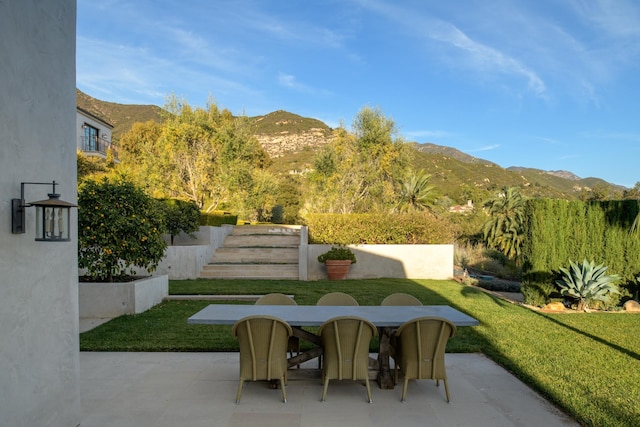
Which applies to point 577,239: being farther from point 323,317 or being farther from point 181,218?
point 181,218

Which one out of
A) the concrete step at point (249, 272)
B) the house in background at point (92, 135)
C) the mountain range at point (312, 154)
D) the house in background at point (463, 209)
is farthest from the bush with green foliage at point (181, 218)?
the mountain range at point (312, 154)

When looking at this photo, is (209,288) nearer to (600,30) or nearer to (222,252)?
(222,252)

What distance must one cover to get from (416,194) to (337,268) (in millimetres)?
9194

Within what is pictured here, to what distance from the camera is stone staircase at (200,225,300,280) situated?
13906 millimetres

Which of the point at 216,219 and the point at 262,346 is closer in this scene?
the point at 262,346

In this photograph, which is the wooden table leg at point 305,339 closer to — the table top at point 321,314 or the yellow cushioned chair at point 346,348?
the table top at point 321,314

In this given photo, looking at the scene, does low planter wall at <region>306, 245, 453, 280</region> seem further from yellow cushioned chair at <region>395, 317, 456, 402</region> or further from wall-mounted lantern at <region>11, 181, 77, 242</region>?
wall-mounted lantern at <region>11, 181, 77, 242</region>

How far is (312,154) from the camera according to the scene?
159 feet

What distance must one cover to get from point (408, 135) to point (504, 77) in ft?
16.1

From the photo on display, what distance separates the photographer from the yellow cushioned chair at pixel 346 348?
410cm

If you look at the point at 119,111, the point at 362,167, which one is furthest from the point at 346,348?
the point at 119,111

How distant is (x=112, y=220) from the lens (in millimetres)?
8102

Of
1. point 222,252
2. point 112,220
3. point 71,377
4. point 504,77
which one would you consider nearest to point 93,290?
point 112,220

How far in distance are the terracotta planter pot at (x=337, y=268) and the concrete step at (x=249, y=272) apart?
3.58ft
